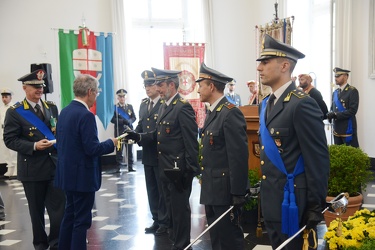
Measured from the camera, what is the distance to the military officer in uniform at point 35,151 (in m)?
3.66

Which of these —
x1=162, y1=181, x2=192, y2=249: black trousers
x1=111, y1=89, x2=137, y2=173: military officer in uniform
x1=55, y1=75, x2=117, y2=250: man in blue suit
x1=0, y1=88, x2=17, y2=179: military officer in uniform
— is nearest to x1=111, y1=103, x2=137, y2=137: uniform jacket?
x1=111, y1=89, x2=137, y2=173: military officer in uniform

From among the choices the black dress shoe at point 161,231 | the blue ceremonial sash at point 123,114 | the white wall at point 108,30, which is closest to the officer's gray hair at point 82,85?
the black dress shoe at point 161,231

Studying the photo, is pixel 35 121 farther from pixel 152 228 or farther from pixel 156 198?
pixel 152 228

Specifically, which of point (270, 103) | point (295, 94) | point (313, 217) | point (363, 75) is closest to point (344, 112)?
point (363, 75)

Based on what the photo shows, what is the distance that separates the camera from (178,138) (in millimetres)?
3584

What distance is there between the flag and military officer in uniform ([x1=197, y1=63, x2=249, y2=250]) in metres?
A: 3.63

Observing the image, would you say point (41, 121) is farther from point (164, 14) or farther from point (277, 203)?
point (164, 14)

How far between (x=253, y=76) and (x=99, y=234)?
766cm

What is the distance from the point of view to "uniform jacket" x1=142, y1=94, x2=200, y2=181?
11.2ft

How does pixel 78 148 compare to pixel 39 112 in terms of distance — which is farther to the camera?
pixel 39 112

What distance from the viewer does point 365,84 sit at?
766 centimetres

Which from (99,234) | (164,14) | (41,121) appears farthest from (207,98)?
(164,14)

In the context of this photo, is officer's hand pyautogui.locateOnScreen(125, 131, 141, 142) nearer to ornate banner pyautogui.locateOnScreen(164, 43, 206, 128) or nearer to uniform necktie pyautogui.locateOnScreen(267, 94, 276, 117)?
uniform necktie pyautogui.locateOnScreen(267, 94, 276, 117)

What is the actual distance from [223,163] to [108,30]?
7752mm
